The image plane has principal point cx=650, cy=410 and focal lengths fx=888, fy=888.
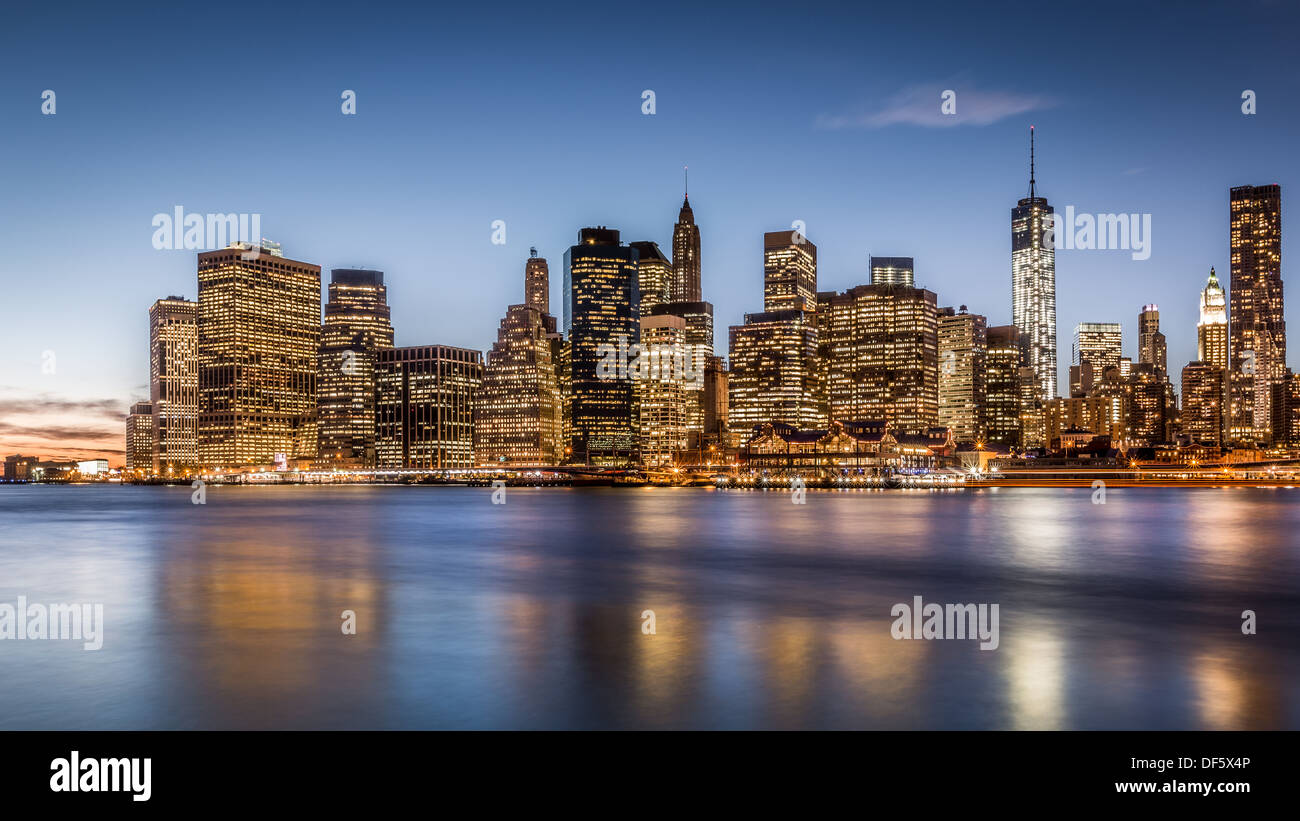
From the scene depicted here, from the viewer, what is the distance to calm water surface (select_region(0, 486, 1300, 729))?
18906 mm

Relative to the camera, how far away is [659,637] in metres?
26.9

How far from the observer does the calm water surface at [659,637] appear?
62.0 feet

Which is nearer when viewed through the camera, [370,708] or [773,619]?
[370,708]

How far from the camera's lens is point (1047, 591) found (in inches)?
1537

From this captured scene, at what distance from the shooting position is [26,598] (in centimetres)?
3741

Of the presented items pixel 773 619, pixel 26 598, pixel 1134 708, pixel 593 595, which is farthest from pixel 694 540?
pixel 1134 708
